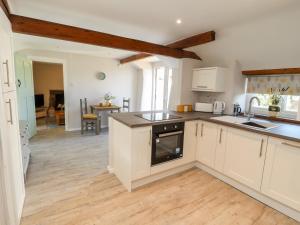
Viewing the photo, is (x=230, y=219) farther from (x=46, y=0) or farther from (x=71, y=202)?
(x=46, y=0)

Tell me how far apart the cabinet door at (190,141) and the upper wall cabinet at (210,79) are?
2.66ft

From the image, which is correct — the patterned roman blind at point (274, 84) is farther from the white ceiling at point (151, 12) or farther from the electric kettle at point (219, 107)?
the white ceiling at point (151, 12)

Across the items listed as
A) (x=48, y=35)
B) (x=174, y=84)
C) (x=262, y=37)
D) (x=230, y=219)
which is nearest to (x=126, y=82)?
(x=174, y=84)

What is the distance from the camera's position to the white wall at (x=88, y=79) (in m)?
4.65

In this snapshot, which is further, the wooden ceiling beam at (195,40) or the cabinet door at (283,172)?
the wooden ceiling beam at (195,40)

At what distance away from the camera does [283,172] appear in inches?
70.8

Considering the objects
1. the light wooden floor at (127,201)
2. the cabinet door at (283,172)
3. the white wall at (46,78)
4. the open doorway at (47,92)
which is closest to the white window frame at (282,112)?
the cabinet door at (283,172)

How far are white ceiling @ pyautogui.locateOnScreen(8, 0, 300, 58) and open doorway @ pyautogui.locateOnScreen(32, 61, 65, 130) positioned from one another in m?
4.39

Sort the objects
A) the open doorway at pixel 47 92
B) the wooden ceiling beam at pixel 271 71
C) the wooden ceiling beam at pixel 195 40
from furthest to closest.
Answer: the open doorway at pixel 47 92 → the wooden ceiling beam at pixel 195 40 → the wooden ceiling beam at pixel 271 71

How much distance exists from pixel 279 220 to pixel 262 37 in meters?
2.27

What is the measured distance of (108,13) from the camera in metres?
2.19

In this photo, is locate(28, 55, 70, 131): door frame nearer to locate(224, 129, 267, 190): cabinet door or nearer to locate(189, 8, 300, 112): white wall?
locate(189, 8, 300, 112): white wall

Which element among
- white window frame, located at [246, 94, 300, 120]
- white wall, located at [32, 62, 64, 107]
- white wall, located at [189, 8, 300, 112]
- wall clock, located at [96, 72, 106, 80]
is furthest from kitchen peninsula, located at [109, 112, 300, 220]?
white wall, located at [32, 62, 64, 107]

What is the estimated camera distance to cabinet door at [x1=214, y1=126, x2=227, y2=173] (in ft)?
7.77
